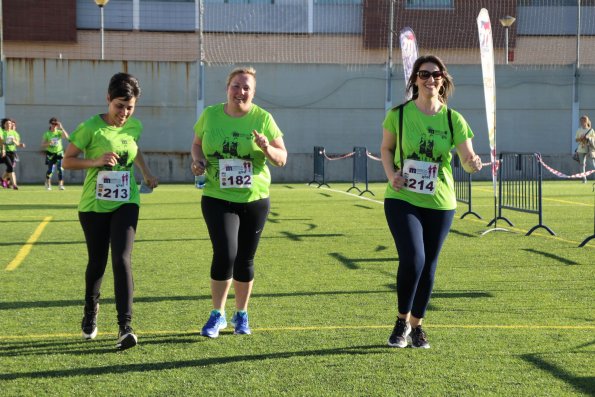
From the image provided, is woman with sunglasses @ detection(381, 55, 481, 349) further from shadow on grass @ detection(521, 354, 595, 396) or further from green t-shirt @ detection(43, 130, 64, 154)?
green t-shirt @ detection(43, 130, 64, 154)

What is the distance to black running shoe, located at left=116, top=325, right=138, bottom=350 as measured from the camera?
254 inches

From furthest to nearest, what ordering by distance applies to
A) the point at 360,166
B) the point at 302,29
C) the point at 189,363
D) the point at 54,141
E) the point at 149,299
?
the point at 302,29 → the point at 360,166 → the point at 54,141 → the point at 149,299 → the point at 189,363

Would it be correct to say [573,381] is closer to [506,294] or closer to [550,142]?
[506,294]

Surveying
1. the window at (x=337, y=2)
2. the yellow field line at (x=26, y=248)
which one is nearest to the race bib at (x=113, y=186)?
the yellow field line at (x=26, y=248)

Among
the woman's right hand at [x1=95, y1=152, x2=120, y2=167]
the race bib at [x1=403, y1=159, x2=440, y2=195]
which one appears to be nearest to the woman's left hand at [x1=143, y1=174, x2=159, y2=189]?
the woman's right hand at [x1=95, y1=152, x2=120, y2=167]

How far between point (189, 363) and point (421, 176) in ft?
5.96

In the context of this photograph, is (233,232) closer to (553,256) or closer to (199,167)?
(199,167)

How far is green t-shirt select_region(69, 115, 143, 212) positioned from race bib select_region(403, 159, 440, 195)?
68.4 inches

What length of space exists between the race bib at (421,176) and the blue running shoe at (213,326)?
156cm

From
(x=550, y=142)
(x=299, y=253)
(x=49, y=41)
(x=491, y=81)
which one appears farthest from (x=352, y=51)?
(x=299, y=253)

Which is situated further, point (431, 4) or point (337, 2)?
point (431, 4)

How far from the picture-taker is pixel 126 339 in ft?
21.2

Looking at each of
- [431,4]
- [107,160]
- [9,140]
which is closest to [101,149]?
[107,160]

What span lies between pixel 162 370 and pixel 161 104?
91.4 ft
